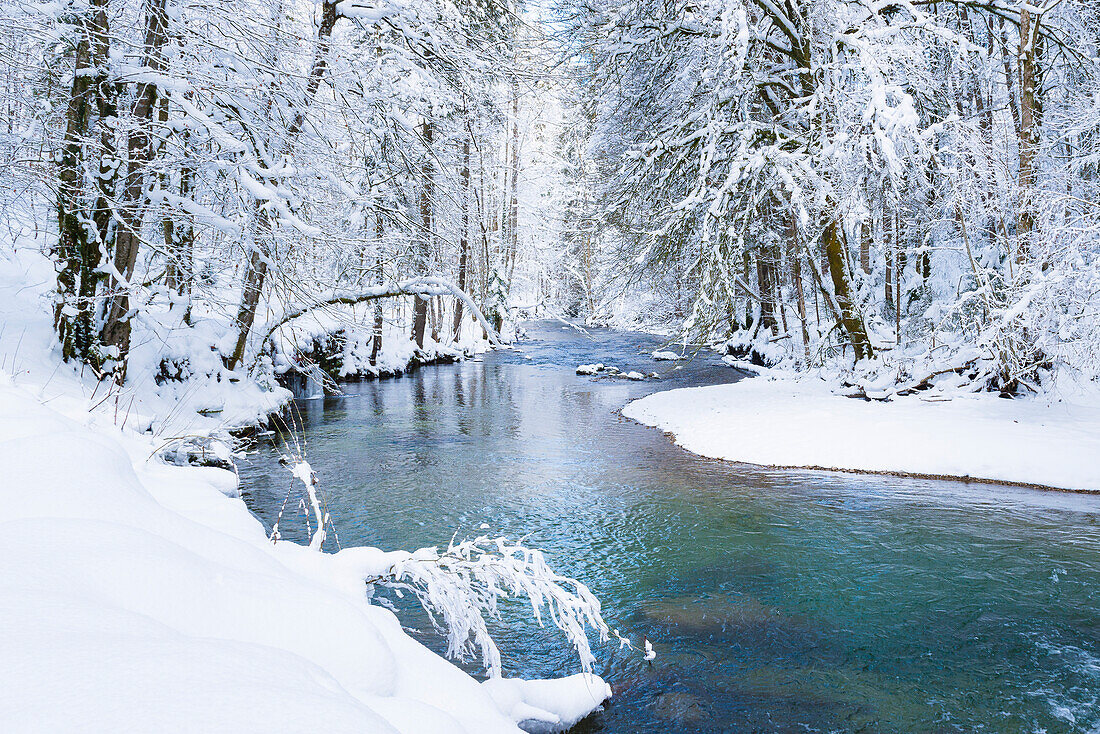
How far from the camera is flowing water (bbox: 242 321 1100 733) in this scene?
4.16 m

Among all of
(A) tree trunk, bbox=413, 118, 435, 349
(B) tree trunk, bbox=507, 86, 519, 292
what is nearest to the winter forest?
(A) tree trunk, bbox=413, 118, 435, 349

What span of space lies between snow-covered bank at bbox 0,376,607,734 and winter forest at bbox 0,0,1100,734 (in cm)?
1

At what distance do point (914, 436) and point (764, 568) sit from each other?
524cm

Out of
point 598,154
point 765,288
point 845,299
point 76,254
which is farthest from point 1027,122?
point 76,254

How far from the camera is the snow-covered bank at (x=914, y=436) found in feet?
29.6

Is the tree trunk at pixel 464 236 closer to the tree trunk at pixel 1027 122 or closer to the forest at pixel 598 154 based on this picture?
the forest at pixel 598 154

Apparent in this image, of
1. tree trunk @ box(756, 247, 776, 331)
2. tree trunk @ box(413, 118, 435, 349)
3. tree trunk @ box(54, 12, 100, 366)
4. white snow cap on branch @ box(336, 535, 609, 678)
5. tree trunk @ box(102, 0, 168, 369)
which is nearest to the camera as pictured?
white snow cap on branch @ box(336, 535, 609, 678)

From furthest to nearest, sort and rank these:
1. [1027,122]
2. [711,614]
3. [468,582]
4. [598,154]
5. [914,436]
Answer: [598,154] → [1027,122] → [914,436] → [711,614] → [468,582]

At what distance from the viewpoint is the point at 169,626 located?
1825mm

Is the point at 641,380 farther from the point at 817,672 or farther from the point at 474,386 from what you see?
the point at 817,672

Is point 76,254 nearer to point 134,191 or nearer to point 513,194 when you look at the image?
point 134,191

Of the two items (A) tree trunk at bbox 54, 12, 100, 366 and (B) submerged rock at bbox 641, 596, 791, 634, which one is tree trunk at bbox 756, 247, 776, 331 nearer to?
(B) submerged rock at bbox 641, 596, 791, 634

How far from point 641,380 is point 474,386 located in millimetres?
4716

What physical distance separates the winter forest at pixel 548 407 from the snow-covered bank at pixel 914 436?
72mm
